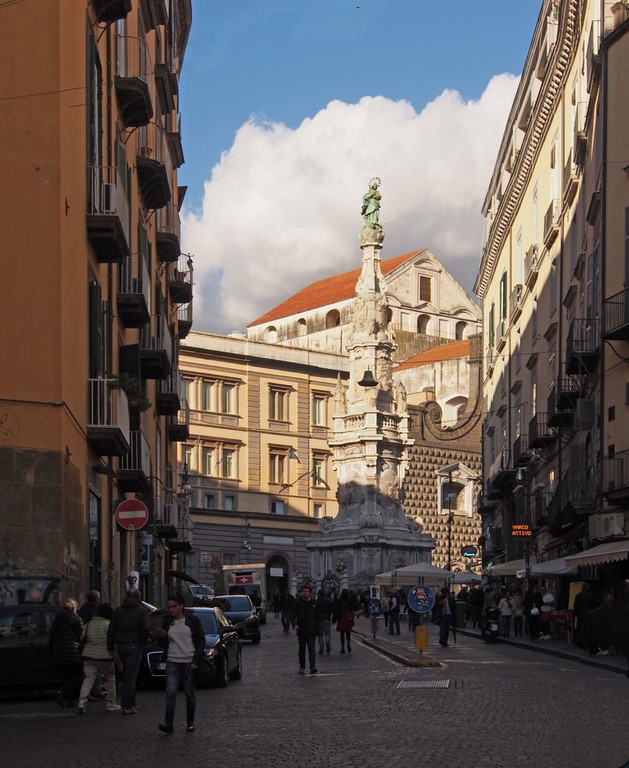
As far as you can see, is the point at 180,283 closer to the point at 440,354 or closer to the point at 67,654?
the point at 67,654

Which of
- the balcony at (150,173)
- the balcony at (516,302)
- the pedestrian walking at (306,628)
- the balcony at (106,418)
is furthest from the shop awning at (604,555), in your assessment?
the balcony at (516,302)

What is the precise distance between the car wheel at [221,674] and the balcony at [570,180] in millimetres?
21820

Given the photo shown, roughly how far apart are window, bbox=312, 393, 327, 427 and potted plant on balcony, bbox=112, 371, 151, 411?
62538 millimetres

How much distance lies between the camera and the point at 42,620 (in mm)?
20250

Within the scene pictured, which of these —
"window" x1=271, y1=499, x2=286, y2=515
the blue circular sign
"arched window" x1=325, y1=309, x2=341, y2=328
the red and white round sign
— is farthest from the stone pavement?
"arched window" x1=325, y1=309, x2=341, y2=328

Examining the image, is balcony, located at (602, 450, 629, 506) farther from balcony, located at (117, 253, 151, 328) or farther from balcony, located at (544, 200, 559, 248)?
balcony, located at (544, 200, 559, 248)

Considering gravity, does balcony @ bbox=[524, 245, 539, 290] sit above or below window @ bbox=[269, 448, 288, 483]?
above

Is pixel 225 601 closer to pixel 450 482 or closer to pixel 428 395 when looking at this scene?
pixel 450 482

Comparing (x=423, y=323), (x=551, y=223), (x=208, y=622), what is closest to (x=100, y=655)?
(x=208, y=622)

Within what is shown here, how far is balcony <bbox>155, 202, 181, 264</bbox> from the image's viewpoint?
4331cm

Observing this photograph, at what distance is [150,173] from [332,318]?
248 feet

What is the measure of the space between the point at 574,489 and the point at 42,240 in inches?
751

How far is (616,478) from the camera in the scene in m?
34.1

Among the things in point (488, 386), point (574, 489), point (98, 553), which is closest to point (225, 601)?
point (574, 489)
